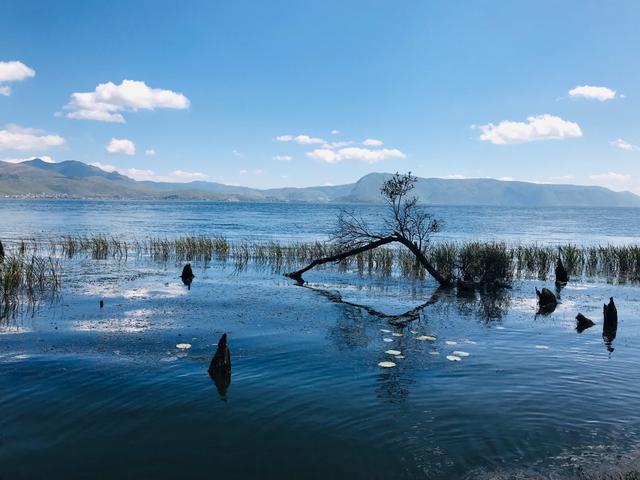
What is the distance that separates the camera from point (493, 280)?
2706 centimetres

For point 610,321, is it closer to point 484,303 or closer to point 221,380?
point 484,303

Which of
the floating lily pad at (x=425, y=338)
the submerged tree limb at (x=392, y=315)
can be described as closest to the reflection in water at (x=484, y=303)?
the submerged tree limb at (x=392, y=315)

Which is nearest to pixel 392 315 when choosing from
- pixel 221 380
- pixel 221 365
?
pixel 221 365

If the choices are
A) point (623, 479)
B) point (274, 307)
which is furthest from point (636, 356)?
point (274, 307)

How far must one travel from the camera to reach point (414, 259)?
34.6 metres

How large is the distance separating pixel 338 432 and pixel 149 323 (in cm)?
1015

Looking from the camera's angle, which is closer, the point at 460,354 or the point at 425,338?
the point at 460,354

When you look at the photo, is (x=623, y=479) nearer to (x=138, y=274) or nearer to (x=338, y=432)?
(x=338, y=432)

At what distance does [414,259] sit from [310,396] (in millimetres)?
24926

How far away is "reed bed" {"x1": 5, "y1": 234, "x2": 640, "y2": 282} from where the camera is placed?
28297mm

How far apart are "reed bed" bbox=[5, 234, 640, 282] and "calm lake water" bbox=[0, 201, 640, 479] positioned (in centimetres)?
865

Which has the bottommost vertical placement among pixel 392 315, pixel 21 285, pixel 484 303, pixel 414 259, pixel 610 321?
pixel 392 315

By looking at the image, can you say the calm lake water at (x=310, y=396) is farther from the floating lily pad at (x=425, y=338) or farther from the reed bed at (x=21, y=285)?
the reed bed at (x=21, y=285)

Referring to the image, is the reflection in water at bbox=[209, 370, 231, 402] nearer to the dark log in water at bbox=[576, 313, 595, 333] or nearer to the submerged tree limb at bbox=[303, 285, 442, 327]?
the submerged tree limb at bbox=[303, 285, 442, 327]
